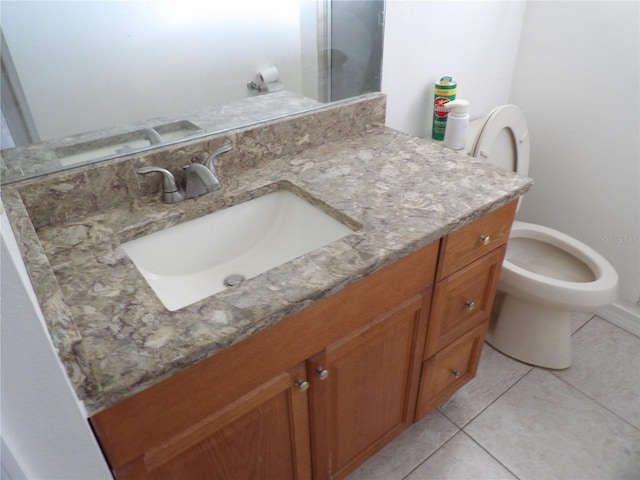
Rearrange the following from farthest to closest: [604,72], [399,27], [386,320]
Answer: [604,72] → [399,27] → [386,320]

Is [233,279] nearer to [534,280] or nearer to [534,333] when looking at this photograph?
[534,280]

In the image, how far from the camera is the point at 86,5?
85cm

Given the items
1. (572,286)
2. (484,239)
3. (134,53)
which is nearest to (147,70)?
(134,53)

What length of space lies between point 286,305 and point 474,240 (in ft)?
1.72

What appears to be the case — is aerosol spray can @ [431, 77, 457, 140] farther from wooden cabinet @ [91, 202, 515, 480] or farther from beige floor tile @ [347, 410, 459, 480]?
beige floor tile @ [347, 410, 459, 480]

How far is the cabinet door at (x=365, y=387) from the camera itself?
3.02 ft

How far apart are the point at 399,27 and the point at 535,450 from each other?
4.32 ft

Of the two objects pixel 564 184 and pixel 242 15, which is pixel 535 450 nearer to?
pixel 564 184

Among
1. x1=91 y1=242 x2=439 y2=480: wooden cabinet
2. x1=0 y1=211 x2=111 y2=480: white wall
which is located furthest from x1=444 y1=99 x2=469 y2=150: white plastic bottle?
x1=0 y1=211 x2=111 y2=480: white wall

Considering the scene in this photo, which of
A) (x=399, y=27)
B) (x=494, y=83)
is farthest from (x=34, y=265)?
(x=494, y=83)

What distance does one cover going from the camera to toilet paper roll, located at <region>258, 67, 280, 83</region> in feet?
3.67

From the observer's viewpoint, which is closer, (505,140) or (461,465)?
(461,465)

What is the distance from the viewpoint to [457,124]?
1.34m

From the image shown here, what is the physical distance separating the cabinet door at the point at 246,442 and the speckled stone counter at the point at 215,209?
178mm
